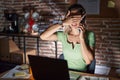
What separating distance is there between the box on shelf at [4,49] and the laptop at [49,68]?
8.30 feet

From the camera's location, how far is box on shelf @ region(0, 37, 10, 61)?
12.9ft

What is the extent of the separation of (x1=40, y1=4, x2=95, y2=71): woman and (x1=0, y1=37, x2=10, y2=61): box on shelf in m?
1.95

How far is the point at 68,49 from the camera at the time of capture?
2.14 meters

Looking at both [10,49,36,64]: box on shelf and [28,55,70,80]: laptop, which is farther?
[10,49,36,64]: box on shelf

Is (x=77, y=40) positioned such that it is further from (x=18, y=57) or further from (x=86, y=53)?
(x=18, y=57)

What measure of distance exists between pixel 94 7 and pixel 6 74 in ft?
7.70

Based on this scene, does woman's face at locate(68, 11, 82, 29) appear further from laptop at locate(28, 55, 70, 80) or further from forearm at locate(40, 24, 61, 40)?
laptop at locate(28, 55, 70, 80)

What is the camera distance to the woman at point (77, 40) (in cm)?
202

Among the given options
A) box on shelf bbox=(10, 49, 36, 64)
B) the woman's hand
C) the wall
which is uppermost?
the woman's hand

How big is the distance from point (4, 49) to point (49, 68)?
2.77 m

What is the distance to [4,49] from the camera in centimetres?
398

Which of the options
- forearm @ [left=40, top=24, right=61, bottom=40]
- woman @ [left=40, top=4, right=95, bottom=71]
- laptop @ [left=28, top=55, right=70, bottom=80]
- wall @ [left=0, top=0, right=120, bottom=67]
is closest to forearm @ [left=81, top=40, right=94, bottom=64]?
woman @ [left=40, top=4, right=95, bottom=71]

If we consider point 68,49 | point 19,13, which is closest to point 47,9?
point 19,13

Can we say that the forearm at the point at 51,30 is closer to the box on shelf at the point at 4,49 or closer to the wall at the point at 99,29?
the wall at the point at 99,29
